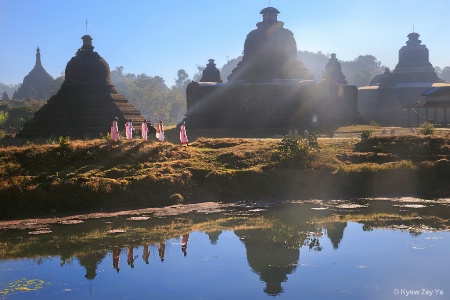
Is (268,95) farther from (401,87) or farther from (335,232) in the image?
(335,232)

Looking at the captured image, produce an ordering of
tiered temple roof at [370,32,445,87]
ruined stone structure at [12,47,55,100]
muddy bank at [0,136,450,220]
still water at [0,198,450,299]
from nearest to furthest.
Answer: still water at [0,198,450,299] < muddy bank at [0,136,450,220] < tiered temple roof at [370,32,445,87] < ruined stone structure at [12,47,55,100]

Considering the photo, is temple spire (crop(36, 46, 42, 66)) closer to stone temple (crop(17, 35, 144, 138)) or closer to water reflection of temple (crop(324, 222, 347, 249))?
stone temple (crop(17, 35, 144, 138))

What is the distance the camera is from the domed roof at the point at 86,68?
4100 centimetres

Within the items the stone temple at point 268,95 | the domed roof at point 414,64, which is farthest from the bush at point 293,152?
the domed roof at point 414,64

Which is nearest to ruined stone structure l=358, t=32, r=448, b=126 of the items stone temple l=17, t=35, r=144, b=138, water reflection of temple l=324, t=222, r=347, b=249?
stone temple l=17, t=35, r=144, b=138

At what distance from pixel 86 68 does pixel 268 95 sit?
13.6 m

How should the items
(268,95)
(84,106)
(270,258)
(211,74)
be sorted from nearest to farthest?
1. (270,258)
2. (84,106)
3. (268,95)
4. (211,74)

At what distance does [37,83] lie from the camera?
87.2 m

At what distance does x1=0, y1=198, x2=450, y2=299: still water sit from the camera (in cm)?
1316

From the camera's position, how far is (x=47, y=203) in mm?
21828

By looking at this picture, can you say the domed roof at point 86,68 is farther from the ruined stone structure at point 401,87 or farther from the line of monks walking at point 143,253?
the ruined stone structure at point 401,87

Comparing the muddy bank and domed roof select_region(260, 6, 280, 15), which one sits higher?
domed roof select_region(260, 6, 280, 15)

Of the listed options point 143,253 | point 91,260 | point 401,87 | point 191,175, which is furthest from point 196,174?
point 401,87

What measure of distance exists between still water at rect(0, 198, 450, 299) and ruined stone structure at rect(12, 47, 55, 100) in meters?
68.3
